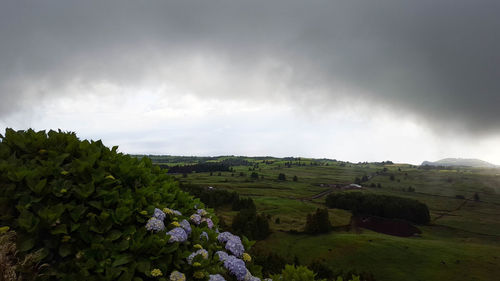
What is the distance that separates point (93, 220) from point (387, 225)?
5426 inches

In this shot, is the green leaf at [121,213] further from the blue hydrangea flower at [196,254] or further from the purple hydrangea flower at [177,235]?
the blue hydrangea flower at [196,254]

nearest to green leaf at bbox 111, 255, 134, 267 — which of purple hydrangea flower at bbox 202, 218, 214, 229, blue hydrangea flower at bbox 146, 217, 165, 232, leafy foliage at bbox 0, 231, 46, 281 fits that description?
blue hydrangea flower at bbox 146, 217, 165, 232

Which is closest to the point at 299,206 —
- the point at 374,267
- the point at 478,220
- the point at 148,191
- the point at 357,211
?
the point at 357,211

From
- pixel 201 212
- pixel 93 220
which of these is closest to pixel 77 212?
pixel 93 220

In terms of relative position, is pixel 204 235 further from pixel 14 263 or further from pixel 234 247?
pixel 14 263

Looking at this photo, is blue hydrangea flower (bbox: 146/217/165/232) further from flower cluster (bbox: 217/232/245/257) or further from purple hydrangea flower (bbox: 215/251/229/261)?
flower cluster (bbox: 217/232/245/257)

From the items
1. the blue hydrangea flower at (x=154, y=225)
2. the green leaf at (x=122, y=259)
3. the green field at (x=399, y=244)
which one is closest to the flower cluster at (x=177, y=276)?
the green leaf at (x=122, y=259)

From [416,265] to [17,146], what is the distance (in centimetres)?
8425

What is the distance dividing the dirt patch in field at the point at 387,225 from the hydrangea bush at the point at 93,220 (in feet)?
389

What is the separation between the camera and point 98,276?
4.35 meters

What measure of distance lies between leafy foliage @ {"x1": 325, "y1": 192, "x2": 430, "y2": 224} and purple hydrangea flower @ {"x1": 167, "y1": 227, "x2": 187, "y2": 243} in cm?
14249

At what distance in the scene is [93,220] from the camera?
481 centimetres

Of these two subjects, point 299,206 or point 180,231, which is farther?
point 299,206

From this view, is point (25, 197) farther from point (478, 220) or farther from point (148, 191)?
point (478, 220)
